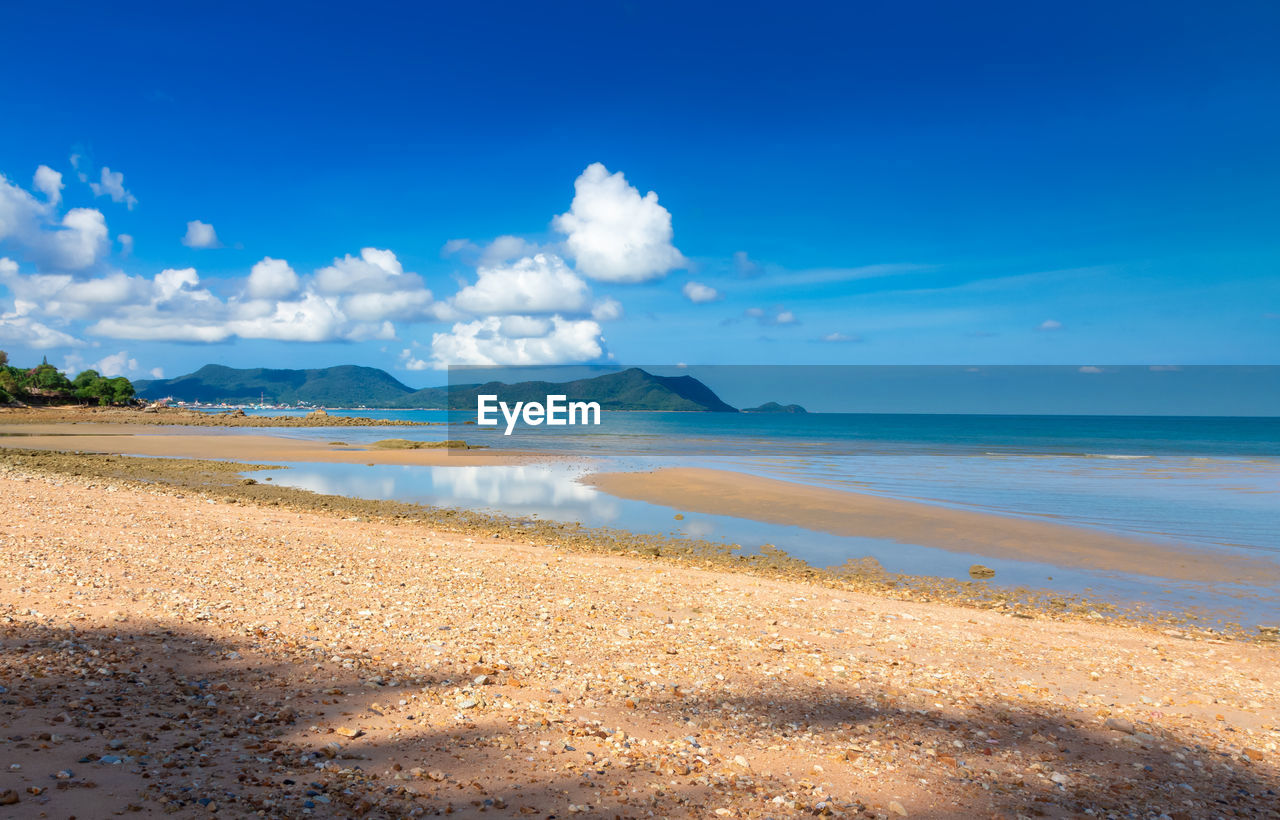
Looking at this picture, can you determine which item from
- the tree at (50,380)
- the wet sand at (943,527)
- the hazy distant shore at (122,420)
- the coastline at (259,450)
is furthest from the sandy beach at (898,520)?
the tree at (50,380)

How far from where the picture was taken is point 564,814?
4.70 meters

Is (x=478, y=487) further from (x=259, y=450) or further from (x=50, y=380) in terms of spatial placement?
(x=50, y=380)

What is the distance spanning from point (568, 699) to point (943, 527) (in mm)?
17429

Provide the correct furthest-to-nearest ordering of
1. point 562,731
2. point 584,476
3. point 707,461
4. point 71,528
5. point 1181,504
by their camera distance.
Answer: point 707,461 → point 584,476 → point 1181,504 → point 71,528 → point 562,731

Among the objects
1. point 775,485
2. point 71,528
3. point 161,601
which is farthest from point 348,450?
point 161,601

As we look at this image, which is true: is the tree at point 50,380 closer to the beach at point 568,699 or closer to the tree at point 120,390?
the tree at point 120,390

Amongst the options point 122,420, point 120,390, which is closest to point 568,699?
point 122,420

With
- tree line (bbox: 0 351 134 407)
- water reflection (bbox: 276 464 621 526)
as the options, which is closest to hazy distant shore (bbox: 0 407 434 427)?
tree line (bbox: 0 351 134 407)

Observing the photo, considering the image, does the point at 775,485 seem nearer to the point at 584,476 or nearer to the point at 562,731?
the point at 584,476

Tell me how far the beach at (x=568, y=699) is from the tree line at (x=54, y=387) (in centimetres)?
12439

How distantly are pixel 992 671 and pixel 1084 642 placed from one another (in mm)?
2805

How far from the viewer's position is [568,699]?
6.81 m

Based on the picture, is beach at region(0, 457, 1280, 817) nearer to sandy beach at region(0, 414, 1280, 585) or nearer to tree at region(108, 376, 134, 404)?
sandy beach at region(0, 414, 1280, 585)

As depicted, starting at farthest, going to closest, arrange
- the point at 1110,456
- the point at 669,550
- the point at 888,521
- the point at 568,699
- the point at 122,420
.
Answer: the point at 122,420 → the point at 1110,456 → the point at 888,521 → the point at 669,550 → the point at 568,699
